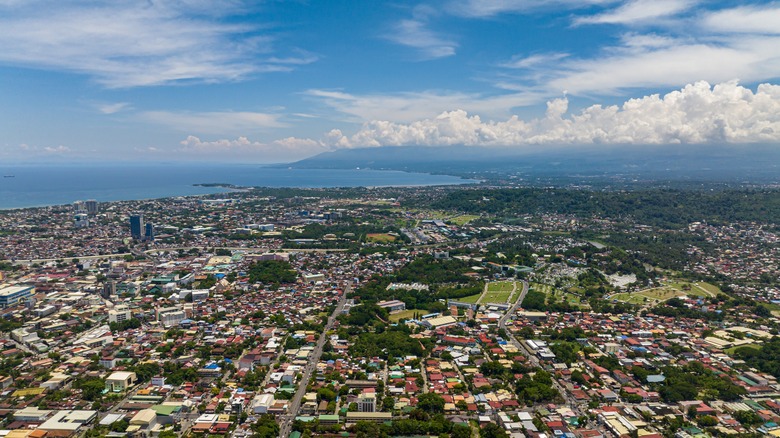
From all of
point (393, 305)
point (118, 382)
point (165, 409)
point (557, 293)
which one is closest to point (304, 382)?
point (165, 409)

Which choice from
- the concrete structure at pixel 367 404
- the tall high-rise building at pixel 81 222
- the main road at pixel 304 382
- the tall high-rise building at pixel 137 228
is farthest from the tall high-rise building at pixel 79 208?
the concrete structure at pixel 367 404

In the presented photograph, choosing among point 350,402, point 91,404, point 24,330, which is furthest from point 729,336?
point 24,330

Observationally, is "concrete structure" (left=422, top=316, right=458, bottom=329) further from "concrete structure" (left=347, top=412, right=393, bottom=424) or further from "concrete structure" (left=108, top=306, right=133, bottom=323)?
"concrete structure" (left=108, top=306, right=133, bottom=323)

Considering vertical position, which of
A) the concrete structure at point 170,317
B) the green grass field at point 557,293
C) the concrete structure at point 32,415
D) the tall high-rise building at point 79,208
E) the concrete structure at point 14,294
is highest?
the tall high-rise building at point 79,208

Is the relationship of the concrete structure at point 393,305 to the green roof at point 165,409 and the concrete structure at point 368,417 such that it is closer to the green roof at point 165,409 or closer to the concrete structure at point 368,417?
the concrete structure at point 368,417

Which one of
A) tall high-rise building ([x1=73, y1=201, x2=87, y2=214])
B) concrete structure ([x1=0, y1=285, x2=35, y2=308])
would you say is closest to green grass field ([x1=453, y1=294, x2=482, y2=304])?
concrete structure ([x1=0, y1=285, x2=35, y2=308])

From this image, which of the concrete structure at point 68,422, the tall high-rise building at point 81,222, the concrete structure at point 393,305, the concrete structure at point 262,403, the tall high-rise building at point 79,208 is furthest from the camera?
the tall high-rise building at point 79,208

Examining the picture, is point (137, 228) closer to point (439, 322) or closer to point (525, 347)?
point (439, 322)
